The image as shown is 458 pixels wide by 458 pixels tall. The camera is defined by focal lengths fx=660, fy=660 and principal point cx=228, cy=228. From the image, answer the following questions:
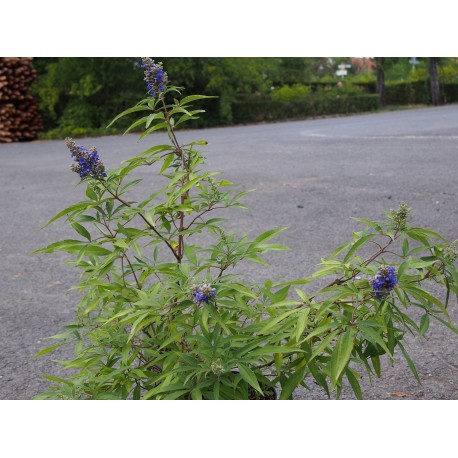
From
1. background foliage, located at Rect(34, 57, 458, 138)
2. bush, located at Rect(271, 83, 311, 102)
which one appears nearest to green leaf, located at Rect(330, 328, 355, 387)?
background foliage, located at Rect(34, 57, 458, 138)

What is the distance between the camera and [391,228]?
169 cm

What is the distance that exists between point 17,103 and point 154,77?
66.3ft

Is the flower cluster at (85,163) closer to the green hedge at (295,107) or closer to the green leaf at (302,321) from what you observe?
the green leaf at (302,321)

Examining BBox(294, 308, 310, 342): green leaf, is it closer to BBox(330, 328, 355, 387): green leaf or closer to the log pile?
BBox(330, 328, 355, 387): green leaf

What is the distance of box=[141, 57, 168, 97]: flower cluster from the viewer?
184cm

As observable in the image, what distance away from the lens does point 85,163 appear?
175 cm

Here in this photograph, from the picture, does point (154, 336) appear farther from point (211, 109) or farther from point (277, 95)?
point (277, 95)

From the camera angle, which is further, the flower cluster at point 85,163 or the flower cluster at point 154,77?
the flower cluster at point 154,77

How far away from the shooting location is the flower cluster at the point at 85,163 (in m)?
1.73

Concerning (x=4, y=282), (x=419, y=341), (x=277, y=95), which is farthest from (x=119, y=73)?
(x=419, y=341)

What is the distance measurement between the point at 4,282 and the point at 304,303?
3581 mm

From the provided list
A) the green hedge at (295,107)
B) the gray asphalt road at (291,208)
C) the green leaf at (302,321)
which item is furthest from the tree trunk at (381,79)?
the green leaf at (302,321)

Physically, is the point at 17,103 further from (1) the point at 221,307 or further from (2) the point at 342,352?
(2) the point at 342,352

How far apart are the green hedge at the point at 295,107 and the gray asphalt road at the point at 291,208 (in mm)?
8694
